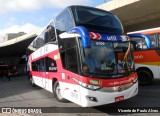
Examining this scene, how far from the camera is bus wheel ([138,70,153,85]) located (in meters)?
13.1

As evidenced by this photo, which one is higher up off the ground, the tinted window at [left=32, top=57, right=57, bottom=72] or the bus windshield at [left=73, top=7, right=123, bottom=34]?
the bus windshield at [left=73, top=7, right=123, bottom=34]

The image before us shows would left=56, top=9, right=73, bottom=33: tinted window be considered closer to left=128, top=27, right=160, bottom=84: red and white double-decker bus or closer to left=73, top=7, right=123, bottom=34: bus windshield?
left=73, top=7, right=123, bottom=34: bus windshield

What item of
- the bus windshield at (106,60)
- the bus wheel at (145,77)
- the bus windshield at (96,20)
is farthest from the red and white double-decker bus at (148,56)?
the bus windshield at (106,60)

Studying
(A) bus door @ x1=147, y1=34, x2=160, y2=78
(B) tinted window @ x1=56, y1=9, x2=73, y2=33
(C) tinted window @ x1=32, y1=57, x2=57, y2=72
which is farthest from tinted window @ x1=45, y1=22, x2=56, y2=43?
(A) bus door @ x1=147, y1=34, x2=160, y2=78

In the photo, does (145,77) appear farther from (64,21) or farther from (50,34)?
(64,21)

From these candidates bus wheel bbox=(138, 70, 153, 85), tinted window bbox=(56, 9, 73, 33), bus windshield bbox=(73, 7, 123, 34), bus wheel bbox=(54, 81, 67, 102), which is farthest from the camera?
bus wheel bbox=(138, 70, 153, 85)

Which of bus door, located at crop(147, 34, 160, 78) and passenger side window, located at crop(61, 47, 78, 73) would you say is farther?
bus door, located at crop(147, 34, 160, 78)

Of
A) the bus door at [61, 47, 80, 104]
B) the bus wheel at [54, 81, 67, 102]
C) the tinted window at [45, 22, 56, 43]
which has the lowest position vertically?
A: the bus wheel at [54, 81, 67, 102]

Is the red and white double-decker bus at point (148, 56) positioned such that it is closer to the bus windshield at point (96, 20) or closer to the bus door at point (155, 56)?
the bus door at point (155, 56)

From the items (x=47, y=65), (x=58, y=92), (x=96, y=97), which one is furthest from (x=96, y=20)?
(x=47, y=65)

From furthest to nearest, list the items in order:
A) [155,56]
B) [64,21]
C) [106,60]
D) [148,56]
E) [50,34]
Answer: [148,56]
[155,56]
[50,34]
[64,21]
[106,60]

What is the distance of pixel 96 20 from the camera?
29.2 feet

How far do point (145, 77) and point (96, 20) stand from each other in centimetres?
584

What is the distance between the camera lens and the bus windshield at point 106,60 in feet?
25.1
